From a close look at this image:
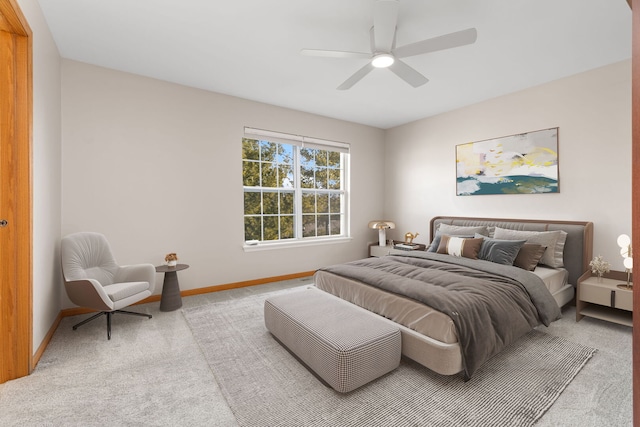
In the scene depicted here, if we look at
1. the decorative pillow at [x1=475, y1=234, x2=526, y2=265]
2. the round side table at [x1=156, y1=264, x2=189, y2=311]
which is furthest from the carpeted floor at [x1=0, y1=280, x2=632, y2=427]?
the decorative pillow at [x1=475, y1=234, x2=526, y2=265]

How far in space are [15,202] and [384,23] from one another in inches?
113

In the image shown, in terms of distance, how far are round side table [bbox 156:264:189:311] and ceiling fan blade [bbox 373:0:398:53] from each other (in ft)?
9.99

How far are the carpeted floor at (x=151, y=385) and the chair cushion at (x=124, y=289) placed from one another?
34 centimetres

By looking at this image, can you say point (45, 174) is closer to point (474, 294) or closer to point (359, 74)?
point (359, 74)

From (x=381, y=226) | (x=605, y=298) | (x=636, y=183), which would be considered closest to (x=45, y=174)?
(x=636, y=183)

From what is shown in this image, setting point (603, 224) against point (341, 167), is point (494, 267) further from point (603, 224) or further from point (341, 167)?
point (341, 167)

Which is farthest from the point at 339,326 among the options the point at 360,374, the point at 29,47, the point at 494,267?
the point at 29,47

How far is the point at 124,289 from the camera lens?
9.02 ft

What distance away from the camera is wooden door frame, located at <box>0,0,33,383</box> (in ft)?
6.53

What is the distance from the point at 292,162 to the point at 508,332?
363 cm

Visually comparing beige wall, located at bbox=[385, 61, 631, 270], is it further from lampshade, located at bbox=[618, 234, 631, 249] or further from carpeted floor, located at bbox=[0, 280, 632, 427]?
carpeted floor, located at bbox=[0, 280, 632, 427]

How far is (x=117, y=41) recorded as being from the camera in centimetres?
277

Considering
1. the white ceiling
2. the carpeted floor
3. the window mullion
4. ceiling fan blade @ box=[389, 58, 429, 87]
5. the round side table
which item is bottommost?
the carpeted floor

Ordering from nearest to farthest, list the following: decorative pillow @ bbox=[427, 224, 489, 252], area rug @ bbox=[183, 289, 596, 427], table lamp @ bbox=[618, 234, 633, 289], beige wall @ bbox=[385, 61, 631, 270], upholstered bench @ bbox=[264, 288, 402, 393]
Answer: area rug @ bbox=[183, 289, 596, 427] < upholstered bench @ bbox=[264, 288, 402, 393] < table lamp @ bbox=[618, 234, 633, 289] < beige wall @ bbox=[385, 61, 631, 270] < decorative pillow @ bbox=[427, 224, 489, 252]
